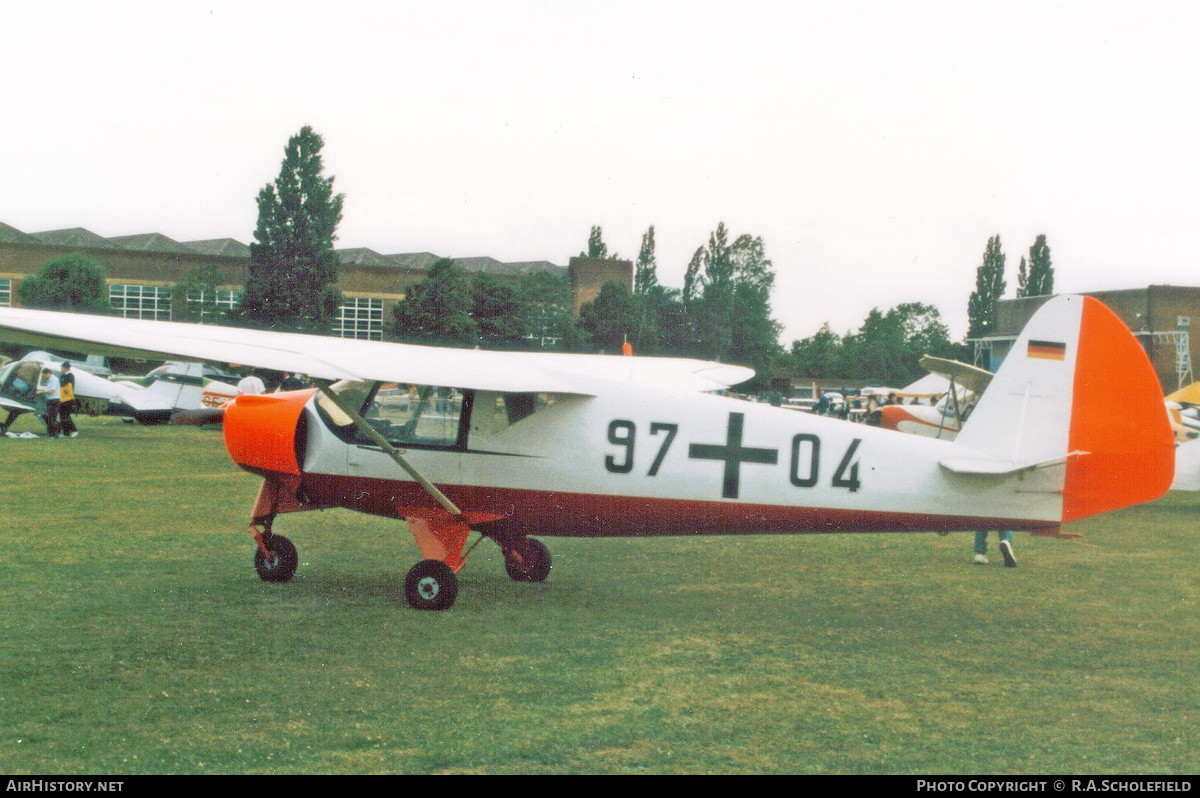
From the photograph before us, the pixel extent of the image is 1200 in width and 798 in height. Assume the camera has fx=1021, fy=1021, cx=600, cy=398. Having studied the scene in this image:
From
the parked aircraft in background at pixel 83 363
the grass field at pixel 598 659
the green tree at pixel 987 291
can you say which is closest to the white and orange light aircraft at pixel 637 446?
the grass field at pixel 598 659

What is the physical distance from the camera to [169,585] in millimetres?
8344

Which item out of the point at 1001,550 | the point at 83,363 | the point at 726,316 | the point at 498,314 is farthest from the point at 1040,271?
the point at 1001,550

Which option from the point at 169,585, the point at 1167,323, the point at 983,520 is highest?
the point at 1167,323

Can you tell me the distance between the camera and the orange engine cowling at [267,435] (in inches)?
323

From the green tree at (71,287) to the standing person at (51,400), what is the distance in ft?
108

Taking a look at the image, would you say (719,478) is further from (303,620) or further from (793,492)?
(303,620)

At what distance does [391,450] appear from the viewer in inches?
293

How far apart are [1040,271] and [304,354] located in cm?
7374

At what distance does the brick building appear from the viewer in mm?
71000

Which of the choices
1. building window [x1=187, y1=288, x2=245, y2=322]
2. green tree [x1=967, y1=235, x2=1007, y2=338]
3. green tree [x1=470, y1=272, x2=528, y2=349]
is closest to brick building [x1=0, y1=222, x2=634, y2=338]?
building window [x1=187, y1=288, x2=245, y2=322]

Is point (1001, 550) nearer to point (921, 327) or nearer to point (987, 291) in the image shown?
point (987, 291)

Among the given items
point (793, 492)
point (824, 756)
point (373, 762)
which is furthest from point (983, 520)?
point (373, 762)
